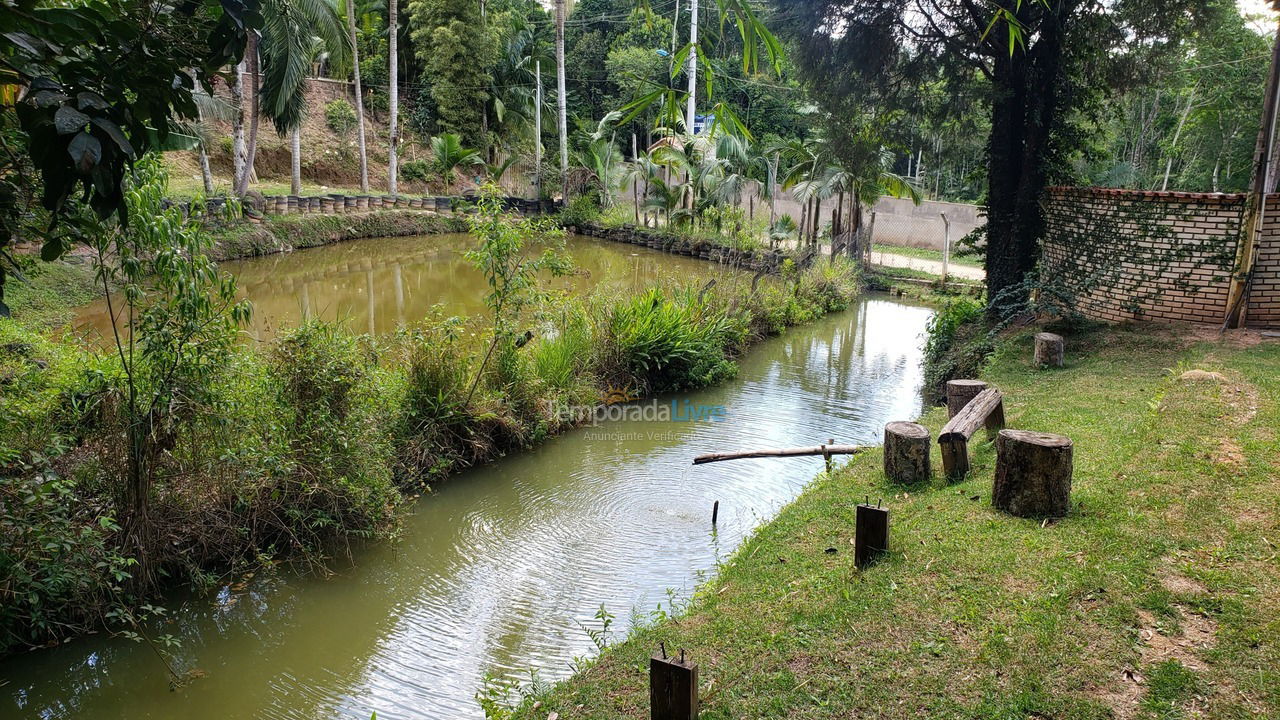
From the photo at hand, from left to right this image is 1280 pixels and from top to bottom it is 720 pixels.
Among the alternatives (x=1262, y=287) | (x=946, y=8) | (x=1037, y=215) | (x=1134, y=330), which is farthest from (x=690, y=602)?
(x=946, y=8)

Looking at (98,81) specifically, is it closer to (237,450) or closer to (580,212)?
(237,450)

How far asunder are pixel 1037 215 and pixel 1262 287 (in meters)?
3.11

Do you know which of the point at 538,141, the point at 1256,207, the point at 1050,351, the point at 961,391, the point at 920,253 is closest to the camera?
the point at 961,391

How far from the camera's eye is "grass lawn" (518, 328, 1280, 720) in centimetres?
355

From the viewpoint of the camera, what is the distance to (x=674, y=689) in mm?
3447

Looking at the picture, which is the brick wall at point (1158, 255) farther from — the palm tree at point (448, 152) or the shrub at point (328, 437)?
the palm tree at point (448, 152)

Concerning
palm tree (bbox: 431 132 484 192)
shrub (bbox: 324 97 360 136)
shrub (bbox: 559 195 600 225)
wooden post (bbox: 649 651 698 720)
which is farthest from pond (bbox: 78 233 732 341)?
wooden post (bbox: 649 651 698 720)

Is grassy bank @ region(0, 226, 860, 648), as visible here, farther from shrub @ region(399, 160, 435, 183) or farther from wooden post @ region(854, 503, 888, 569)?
shrub @ region(399, 160, 435, 183)

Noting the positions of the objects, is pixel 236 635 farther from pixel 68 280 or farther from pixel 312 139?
pixel 312 139

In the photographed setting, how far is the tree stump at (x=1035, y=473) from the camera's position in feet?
16.4

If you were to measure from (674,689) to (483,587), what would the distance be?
3.03m

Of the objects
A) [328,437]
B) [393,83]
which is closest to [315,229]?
[393,83]

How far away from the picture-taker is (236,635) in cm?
543

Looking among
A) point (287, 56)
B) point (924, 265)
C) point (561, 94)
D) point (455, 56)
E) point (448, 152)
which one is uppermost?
point (455, 56)
